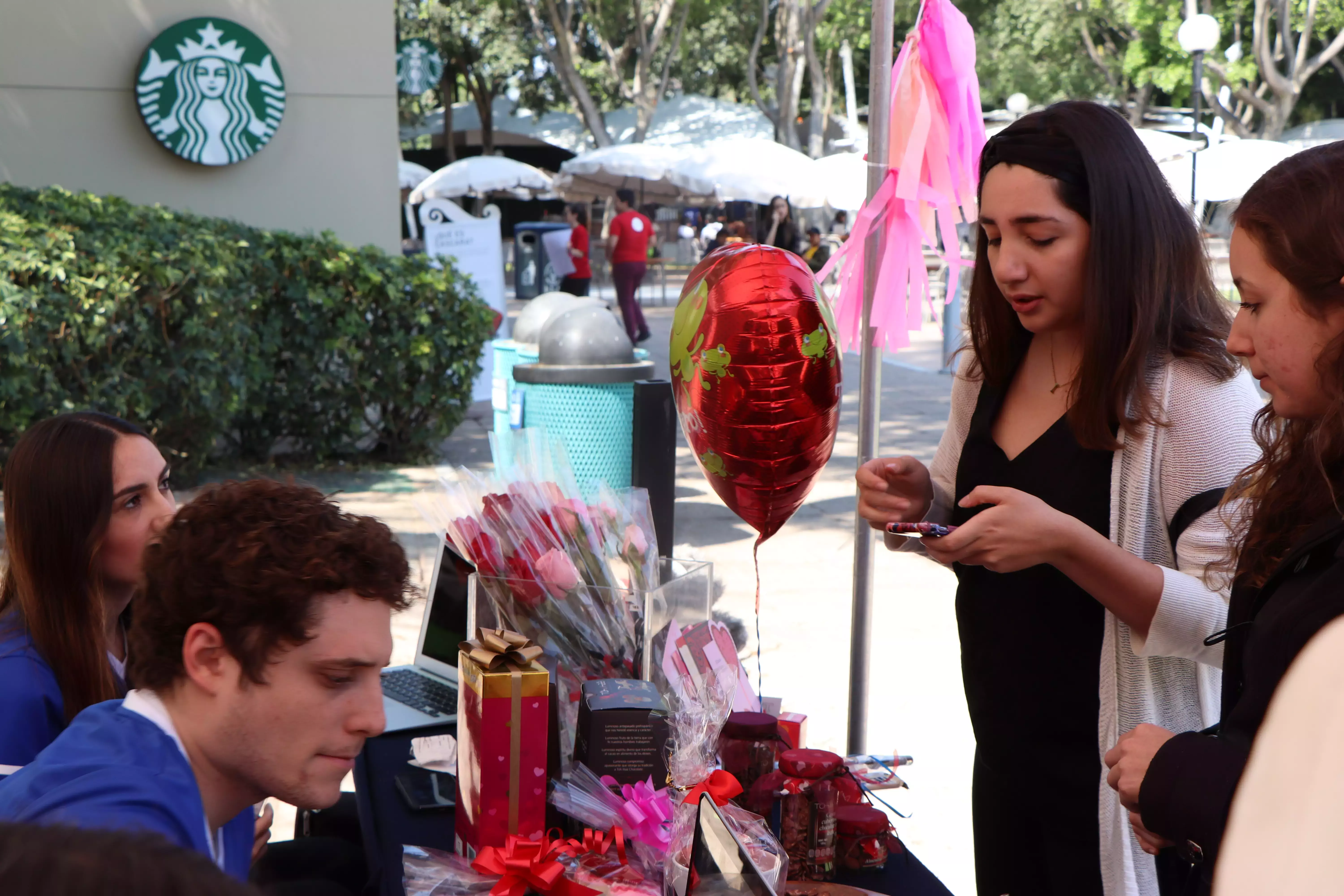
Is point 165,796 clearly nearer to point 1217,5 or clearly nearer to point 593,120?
point 593,120

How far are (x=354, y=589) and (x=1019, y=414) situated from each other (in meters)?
1.21

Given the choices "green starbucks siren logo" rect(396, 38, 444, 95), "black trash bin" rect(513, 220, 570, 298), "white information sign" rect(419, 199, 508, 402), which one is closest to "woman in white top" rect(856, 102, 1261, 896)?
"white information sign" rect(419, 199, 508, 402)

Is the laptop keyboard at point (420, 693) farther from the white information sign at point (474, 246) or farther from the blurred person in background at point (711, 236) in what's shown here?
the blurred person in background at point (711, 236)

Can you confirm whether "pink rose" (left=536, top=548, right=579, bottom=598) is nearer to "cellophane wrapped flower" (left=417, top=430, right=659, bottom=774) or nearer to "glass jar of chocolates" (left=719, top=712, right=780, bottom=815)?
"cellophane wrapped flower" (left=417, top=430, right=659, bottom=774)

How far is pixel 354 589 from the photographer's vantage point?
1.78 meters

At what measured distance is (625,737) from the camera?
1.92 m

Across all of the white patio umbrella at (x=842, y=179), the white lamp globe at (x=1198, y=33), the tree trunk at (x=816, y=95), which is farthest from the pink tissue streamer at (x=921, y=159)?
the tree trunk at (x=816, y=95)

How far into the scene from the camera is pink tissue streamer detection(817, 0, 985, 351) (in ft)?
9.29

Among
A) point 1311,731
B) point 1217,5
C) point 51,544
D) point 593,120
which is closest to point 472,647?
point 51,544

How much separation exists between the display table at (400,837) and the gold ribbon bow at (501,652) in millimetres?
→ 359

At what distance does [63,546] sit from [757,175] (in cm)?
1769

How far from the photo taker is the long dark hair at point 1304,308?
1393 millimetres

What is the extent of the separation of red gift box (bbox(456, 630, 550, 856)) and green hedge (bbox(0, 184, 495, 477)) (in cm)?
518

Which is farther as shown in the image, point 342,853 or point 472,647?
point 342,853
